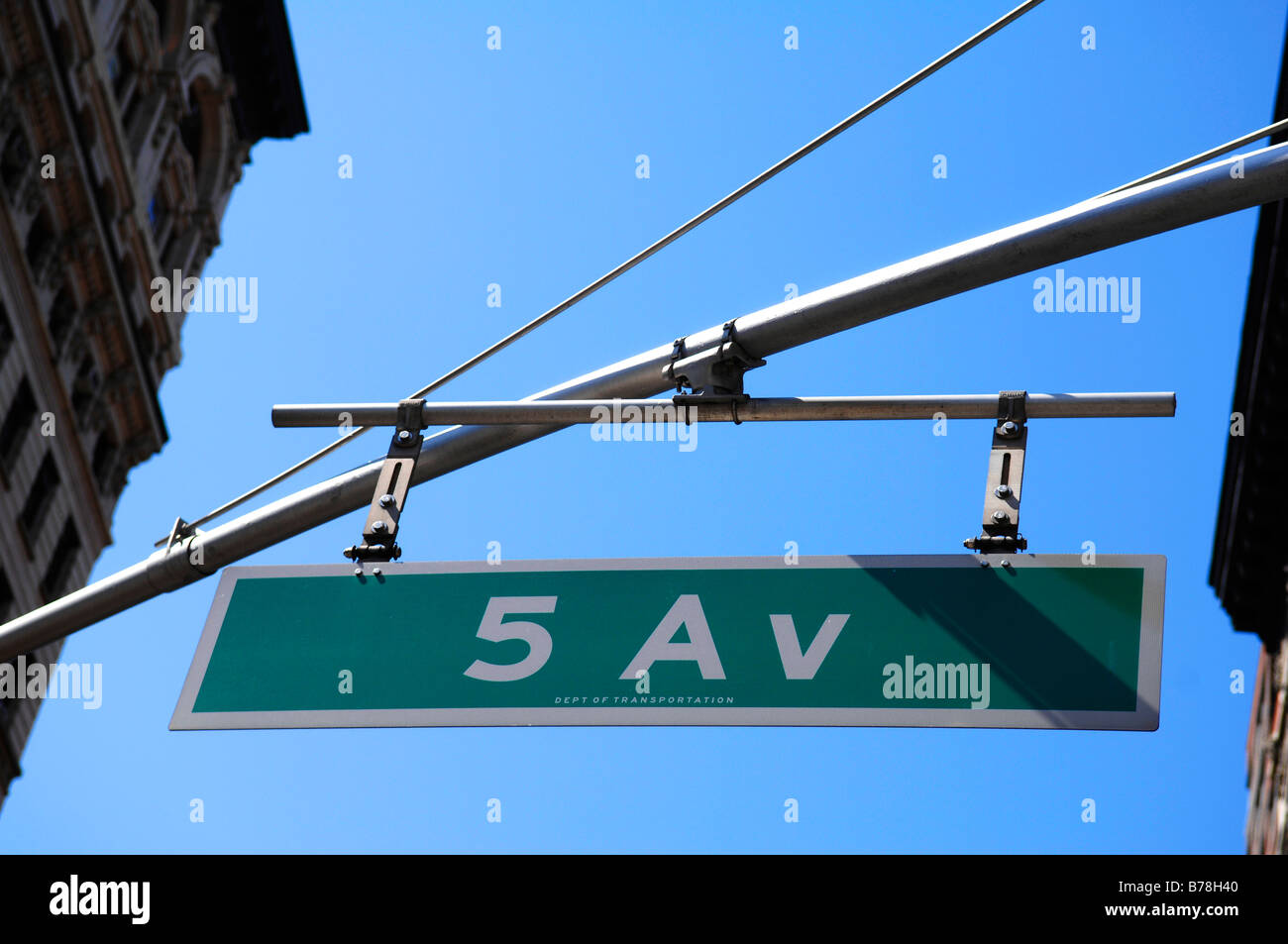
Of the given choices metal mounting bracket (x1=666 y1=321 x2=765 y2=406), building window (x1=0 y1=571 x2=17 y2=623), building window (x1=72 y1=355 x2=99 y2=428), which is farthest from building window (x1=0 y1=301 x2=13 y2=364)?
metal mounting bracket (x1=666 y1=321 x2=765 y2=406)

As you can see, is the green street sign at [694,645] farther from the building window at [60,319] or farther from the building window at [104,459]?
the building window at [104,459]

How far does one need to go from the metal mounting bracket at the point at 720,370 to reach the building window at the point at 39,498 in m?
30.9

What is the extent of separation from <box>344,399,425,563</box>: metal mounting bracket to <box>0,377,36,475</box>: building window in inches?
1159

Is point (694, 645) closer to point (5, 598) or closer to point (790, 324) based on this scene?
point (790, 324)

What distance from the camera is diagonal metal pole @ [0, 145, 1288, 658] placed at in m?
3.79

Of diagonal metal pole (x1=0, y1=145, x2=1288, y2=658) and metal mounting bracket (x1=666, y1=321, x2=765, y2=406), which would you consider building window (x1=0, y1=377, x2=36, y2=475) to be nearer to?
diagonal metal pole (x1=0, y1=145, x2=1288, y2=658)

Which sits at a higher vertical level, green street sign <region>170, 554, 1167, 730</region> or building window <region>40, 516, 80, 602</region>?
building window <region>40, 516, 80, 602</region>

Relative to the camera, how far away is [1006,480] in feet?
14.3

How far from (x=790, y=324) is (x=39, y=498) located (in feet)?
108

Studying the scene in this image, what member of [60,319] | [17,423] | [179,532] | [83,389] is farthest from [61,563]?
[179,532]

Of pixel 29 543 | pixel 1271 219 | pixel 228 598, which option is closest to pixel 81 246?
pixel 29 543
